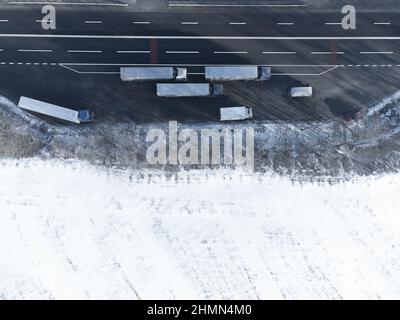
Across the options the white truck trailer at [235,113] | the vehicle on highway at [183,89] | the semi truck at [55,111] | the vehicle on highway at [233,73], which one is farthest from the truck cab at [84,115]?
the white truck trailer at [235,113]

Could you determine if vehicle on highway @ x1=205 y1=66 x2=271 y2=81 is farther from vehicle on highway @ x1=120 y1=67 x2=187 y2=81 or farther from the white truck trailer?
the white truck trailer

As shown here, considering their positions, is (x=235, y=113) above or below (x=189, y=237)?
above

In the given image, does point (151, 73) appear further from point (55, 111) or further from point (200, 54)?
point (55, 111)

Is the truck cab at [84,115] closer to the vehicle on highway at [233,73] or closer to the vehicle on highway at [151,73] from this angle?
the vehicle on highway at [151,73]

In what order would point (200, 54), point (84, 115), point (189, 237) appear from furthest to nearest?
1. point (200, 54)
2. point (84, 115)
3. point (189, 237)

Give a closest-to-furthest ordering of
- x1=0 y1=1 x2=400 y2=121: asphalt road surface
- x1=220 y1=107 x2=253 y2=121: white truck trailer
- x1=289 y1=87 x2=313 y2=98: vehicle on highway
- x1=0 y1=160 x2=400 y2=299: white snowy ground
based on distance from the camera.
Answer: x1=0 y1=160 x2=400 y2=299: white snowy ground
x1=220 y1=107 x2=253 y2=121: white truck trailer
x1=289 y1=87 x2=313 y2=98: vehicle on highway
x1=0 y1=1 x2=400 y2=121: asphalt road surface

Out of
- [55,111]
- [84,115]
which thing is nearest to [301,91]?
[84,115]

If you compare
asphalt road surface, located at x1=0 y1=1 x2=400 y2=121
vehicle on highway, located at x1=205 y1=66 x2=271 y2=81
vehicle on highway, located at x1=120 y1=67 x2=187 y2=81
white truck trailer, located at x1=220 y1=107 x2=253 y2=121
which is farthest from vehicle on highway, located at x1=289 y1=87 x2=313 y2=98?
vehicle on highway, located at x1=120 y1=67 x2=187 y2=81

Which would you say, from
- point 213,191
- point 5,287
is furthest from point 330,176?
point 5,287
